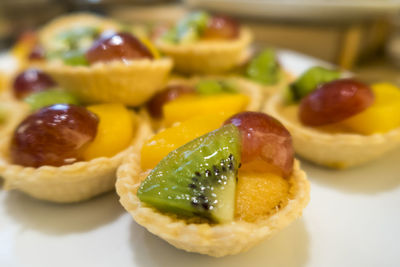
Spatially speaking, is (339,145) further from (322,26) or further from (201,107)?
(322,26)

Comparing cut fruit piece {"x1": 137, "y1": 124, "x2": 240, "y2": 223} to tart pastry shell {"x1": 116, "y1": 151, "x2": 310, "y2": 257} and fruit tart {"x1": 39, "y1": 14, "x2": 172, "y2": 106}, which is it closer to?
tart pastry shell {"x1": 116, "y1": 151, "x2": 310, "y2": 257}

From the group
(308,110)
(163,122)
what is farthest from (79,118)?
(308,110)

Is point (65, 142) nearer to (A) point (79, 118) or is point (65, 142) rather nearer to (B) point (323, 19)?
(A) point (79, 118)

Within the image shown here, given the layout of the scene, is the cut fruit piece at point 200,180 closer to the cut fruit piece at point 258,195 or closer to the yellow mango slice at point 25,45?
the cut fruit piece at point 258,195

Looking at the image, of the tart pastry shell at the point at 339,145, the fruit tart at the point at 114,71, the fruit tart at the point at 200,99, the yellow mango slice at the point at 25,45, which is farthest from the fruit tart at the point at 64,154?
the yellow mango slice at the point at 25,45

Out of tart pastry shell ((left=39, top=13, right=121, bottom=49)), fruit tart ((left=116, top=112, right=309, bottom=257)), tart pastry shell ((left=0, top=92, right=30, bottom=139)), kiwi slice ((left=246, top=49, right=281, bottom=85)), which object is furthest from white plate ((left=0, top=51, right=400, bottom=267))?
tart pastry shell ((left=39, top=13, right=121, bottom=49))
